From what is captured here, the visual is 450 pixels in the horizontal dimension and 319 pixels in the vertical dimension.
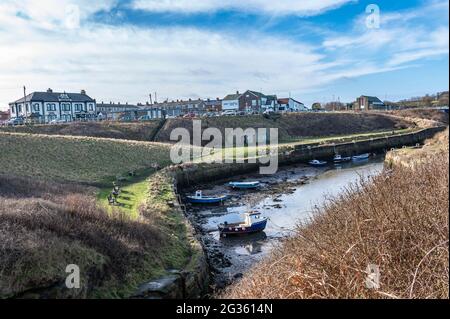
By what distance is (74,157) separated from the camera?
34.6m

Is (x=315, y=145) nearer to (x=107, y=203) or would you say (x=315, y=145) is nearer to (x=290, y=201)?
(x=290, y=201)

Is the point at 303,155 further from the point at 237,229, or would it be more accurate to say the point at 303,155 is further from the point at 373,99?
the point at 373,99

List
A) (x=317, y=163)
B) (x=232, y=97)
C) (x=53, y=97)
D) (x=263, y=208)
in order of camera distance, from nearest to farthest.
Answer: (x=263, y=208) < (x=317, y=163) < (x=53, y=97) < (x=232, y=97)

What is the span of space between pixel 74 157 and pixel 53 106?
46.9 meters

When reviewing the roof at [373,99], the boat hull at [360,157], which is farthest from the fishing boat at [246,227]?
the roof at [373,99]

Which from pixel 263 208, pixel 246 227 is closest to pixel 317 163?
pixel 263 208

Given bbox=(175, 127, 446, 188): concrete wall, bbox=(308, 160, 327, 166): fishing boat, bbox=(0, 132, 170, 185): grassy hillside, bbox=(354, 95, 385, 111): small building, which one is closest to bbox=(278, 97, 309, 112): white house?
bbox=(354, 95, 385, 111): small building

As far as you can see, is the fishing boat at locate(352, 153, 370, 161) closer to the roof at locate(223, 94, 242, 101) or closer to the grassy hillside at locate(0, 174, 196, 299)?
the grassy hillside at locate(0, 174, 196, 299)

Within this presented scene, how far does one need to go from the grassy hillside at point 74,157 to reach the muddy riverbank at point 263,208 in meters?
6.56

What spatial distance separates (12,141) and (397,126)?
62249 millimetres

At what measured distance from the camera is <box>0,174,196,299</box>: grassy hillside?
10547 mm

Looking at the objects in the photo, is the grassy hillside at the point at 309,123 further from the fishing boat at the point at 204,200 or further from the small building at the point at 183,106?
the small building at the point at 183,106
